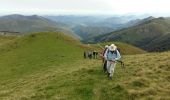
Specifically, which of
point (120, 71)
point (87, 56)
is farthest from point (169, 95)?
point (87, 56)

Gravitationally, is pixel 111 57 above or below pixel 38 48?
above

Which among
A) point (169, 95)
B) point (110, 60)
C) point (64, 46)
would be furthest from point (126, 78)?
point (64, 46)

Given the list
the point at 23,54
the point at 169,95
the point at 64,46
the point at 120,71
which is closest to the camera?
the point at 169,95

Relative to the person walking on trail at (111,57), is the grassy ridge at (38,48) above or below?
below

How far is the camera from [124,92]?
67.7 feet

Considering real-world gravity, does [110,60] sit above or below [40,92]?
above

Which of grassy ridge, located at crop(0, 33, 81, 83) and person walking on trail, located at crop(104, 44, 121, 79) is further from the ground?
person walking on trail, located at crop(104, 44, 121, 79)

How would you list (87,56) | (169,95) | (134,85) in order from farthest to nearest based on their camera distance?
(87,56)
(134,85)
(169,95)

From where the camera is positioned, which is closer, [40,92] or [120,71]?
[40,92]

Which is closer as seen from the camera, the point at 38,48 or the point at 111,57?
the point at 111,57

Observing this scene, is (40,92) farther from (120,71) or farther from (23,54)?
(23,54)

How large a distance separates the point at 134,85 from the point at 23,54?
47.8 metres

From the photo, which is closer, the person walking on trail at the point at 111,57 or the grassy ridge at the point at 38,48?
the person walking on trail at the point at 111,57

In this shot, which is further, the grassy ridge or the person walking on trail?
the grassy ridge
